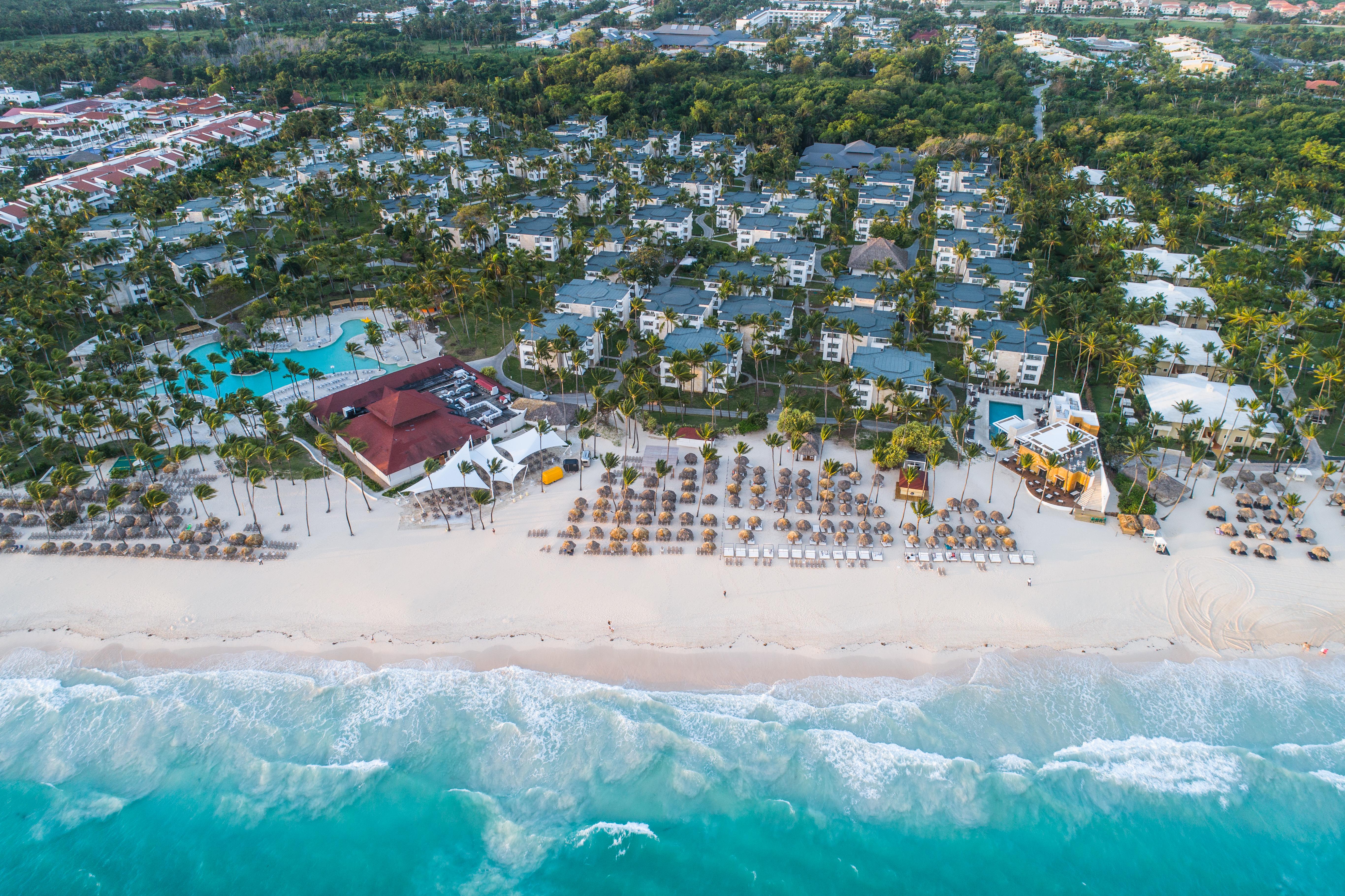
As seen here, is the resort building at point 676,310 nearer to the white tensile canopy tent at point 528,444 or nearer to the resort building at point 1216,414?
the white tensile canopy tent at point 528,444

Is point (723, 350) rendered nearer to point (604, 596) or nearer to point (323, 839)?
point (604, 596)

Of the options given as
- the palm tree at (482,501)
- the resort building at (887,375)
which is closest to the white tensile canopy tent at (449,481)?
the palm tree at (482,501)

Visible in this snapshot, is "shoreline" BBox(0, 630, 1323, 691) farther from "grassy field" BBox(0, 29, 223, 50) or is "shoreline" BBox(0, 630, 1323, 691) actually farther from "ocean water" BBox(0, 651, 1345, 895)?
"grassy field" BBox(0, 29, 223, 50)

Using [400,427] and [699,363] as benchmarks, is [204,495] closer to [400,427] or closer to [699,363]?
[400,427]

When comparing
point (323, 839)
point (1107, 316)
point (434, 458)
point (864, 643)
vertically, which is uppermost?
point (1107, 316)

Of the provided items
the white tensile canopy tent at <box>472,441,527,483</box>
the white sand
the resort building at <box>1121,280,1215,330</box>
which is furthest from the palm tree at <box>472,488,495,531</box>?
the resort building at <box>1121,280,1215,330</box>

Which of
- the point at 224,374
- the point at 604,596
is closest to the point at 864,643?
the point at 604,596
